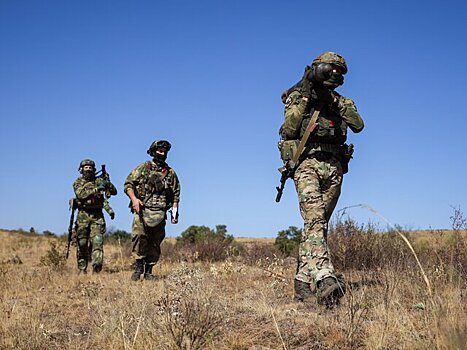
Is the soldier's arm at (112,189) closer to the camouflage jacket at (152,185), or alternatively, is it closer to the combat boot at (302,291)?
the camouflage jacket at (152,185)

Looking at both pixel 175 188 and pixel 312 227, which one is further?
pixel 175 188

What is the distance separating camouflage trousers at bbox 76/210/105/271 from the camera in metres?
11.0

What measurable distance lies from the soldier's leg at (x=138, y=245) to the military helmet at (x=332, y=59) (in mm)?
4842

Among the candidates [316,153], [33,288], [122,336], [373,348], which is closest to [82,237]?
[33,288]

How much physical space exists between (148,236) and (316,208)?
14.9 ft

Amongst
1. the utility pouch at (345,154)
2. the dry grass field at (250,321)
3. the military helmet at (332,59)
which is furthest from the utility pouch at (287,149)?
the dry grass field at (250,321)

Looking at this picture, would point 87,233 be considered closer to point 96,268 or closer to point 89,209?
point 89,209

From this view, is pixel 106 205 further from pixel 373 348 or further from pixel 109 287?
pixel 373 348

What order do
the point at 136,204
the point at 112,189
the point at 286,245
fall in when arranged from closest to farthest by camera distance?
the point at 136,204, the point at 112,189, the point at 286,245

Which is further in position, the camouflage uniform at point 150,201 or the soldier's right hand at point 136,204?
the camouflage uniform at point 150,201

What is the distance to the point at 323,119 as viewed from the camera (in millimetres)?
5504

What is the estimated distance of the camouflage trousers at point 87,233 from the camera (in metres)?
11.0

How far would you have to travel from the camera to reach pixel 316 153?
557 centimetres

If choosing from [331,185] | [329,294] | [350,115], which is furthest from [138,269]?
[329,294]
